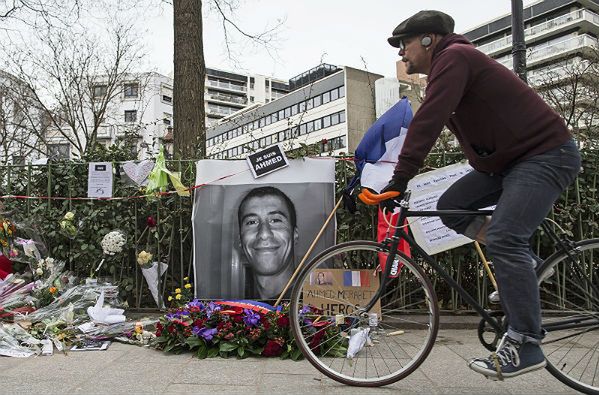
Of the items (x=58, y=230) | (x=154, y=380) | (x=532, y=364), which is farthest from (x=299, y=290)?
(x=58, y=230)

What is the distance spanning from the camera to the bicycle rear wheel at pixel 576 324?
8.93ft

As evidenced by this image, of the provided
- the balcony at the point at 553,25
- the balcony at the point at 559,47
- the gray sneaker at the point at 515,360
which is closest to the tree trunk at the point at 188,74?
the gray sneaker at the point at 515,360

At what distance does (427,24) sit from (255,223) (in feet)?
8.52

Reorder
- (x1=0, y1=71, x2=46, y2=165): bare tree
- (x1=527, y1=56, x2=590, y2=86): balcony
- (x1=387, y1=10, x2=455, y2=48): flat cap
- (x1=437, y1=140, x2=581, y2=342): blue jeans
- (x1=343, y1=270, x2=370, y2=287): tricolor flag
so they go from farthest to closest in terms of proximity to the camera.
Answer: (x1=0, y1=71, x2=46, y2=165): bare tree → (x1=527, y1=56, x2=590, y2=86): balcony → (x1=343, y1=270, x2=370, y2=287): tricolor flag → (x1=387, y1=10, x2=455, y2=48): flat cap → (x1=437, y1=140, x2=581, y2=342): blue jeans

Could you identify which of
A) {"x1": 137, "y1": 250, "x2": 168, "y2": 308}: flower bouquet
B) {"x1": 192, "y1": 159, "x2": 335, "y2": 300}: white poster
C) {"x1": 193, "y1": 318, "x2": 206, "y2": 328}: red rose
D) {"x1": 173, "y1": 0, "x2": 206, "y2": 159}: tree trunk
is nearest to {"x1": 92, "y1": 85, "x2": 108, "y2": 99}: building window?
{"x1": 173, "y1": 0, "x2": 206, "y2": 159}: tree trunk

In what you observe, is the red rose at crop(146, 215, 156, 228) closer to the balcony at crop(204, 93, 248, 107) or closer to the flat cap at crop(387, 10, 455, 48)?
the flat cap at crop(387, 10, 455, 48)

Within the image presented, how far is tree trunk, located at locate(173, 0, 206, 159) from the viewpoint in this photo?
6.39m

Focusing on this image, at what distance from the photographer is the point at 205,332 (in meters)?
3.65

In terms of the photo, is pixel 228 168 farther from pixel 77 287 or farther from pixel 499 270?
pixel 499 270

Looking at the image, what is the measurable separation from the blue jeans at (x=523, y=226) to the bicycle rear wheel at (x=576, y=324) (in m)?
0.27

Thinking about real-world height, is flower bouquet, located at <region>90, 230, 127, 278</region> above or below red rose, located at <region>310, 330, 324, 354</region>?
above

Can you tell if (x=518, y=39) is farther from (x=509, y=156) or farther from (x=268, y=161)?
(x=509, y=156)

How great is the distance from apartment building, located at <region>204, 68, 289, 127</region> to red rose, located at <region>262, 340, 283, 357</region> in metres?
103

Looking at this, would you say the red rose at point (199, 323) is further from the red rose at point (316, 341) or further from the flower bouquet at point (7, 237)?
the flower bouquet at point (7, 237)
